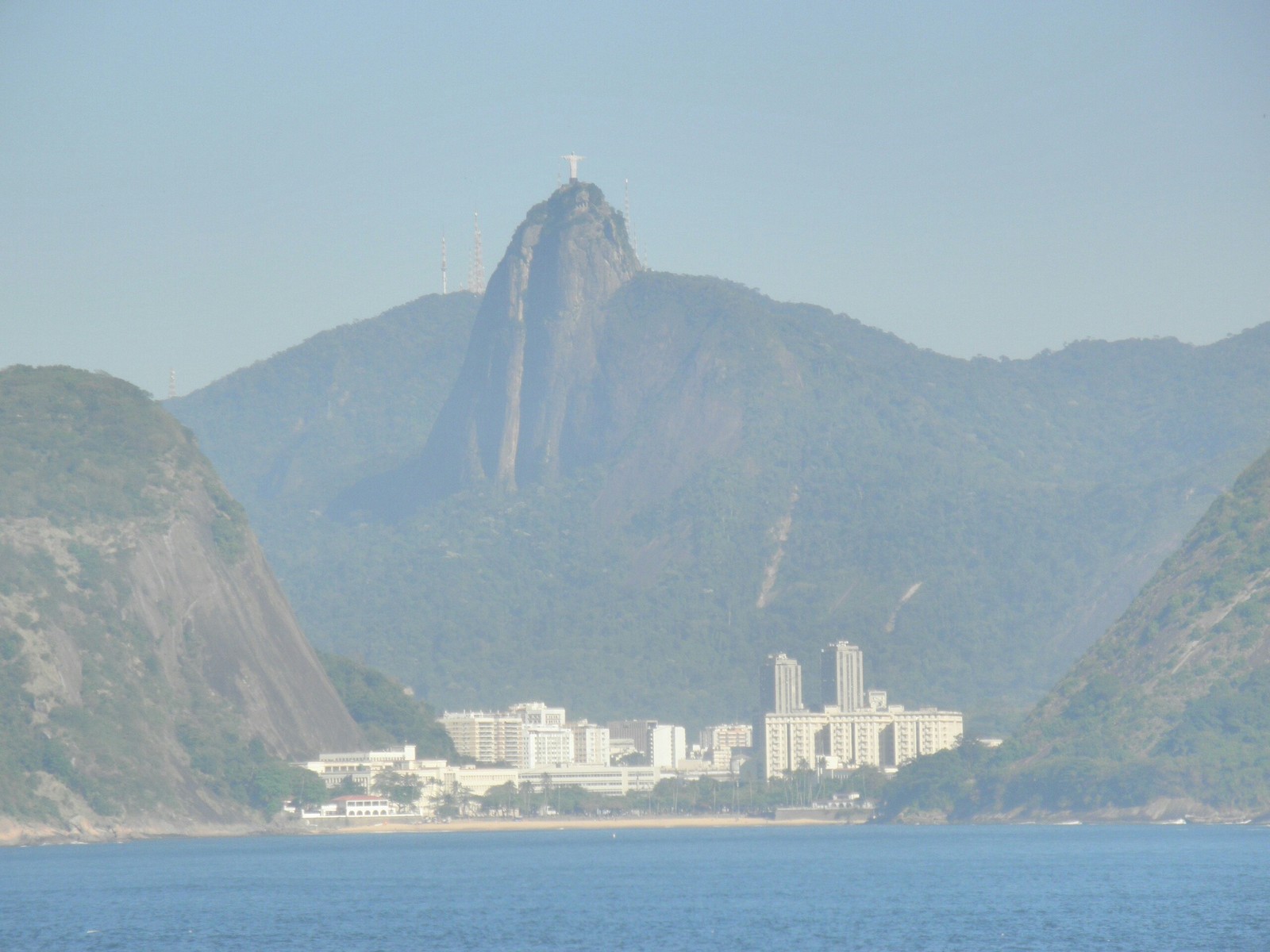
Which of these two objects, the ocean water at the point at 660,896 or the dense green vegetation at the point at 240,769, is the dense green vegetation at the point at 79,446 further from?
the ocean water at the point at 660,896

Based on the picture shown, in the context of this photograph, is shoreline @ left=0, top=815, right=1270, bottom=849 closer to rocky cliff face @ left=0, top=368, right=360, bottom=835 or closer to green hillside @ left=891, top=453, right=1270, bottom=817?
rocky cliff face @ left=0, top=368, right=360, bottom=835

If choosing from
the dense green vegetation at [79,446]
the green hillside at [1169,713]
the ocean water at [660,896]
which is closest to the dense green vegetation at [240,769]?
the ocean water at [660,896]

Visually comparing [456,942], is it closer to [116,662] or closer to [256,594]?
[116,662]

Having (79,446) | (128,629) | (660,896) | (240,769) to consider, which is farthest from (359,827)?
(660,896)

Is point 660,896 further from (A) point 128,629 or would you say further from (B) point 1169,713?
(B) point 1169,713

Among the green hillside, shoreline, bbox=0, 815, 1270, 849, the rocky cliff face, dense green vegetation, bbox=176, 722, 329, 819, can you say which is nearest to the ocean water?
shoreline, bbox=0, 815, 1270, 849
